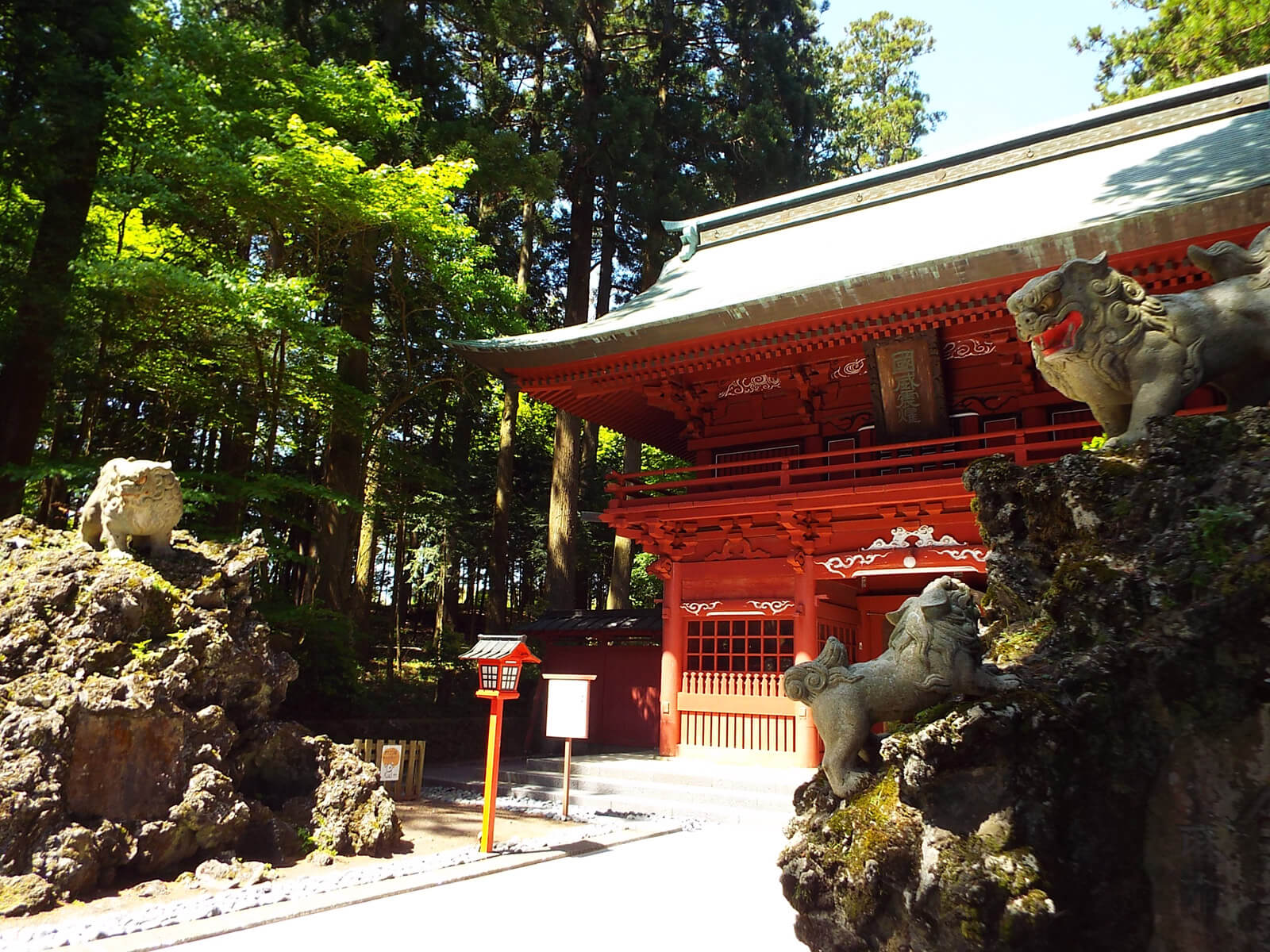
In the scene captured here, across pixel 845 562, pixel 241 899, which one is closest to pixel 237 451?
pixel 241 899

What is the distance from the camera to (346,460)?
1327 centimetres

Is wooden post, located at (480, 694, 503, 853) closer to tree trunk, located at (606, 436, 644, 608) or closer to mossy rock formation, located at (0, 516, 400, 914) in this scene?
mossy rock formation, located at (0, 516, 400, 914)

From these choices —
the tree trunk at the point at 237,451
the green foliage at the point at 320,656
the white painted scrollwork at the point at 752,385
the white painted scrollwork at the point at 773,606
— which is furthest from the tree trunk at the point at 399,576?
the white painted scrollwork at the point at 773,606

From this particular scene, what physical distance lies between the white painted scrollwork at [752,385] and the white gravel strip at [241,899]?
6653mm

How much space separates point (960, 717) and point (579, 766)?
8978 millimetres

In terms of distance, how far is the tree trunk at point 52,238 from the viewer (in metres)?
10.4

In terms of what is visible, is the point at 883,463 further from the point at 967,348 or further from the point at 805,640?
the point at 805,640

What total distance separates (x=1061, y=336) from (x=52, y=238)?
1242 cm

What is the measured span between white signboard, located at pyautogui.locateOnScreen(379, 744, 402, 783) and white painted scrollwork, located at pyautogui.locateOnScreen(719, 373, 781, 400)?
690 centimetres

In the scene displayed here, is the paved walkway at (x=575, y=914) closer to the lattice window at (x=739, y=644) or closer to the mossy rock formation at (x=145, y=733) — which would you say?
the mossy rock formation at (x=145, y=733)

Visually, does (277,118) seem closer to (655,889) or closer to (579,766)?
(579,766)

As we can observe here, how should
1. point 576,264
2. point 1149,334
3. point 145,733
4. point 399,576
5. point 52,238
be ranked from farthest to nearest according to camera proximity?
point 399,576
point 576,264
point 52,238
point 145,733
point 1149,334

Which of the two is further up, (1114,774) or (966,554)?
(966,554)

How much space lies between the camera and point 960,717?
103 inches
